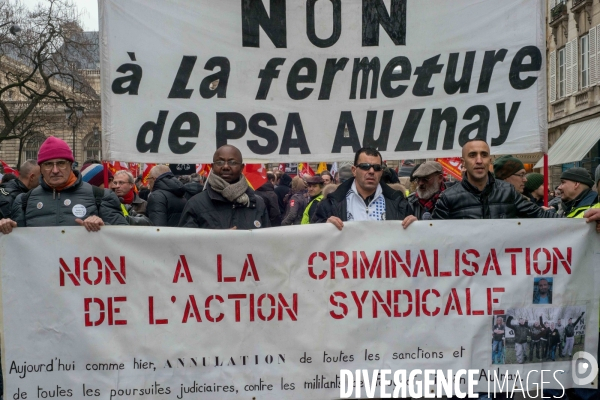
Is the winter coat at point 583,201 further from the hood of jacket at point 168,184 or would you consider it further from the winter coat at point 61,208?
the hood of jacket at point 168,184

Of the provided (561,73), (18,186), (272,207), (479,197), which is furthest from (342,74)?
(561,73)

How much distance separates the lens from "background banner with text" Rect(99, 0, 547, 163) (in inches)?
224

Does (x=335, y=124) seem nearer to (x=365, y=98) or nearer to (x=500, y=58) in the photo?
(x=365, y=98)

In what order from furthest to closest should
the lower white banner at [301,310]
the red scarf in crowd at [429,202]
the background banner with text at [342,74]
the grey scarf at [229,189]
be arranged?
the red scarf in crowd at [429,202]
the background banner with text at [342,74]
the grey scarf at [229,189]
the lower white banner at [301,310]

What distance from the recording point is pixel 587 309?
15.8ft

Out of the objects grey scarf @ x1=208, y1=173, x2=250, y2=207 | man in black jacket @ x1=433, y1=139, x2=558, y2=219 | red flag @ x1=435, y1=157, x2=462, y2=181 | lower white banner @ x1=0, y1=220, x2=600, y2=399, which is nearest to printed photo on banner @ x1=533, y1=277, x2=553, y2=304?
lower white banner @ x1=0, y1=220, x2=600, y2=399

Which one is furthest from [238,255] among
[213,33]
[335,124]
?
[213,33]

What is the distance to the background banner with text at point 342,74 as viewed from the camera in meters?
5.70

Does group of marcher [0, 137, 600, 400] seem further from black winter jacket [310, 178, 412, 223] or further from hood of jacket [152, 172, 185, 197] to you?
hood of jacket [152, 172, 185, 197]

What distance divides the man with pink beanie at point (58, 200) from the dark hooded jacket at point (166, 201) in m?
3.02

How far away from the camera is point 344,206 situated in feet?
16.6

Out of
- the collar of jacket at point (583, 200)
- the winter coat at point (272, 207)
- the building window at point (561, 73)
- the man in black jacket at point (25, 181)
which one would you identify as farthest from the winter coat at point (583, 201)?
the building window at point (561, 73)

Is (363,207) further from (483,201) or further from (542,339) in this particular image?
(542,339)

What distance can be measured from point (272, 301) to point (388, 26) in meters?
2.43
